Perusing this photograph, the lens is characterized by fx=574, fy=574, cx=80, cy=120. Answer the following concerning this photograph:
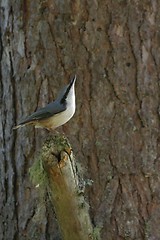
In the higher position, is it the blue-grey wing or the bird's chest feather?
the blue-grey wing

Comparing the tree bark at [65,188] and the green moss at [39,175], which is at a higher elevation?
the green moss at [39,175]

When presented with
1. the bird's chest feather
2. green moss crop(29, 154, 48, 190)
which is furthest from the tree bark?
the bird's chest feather

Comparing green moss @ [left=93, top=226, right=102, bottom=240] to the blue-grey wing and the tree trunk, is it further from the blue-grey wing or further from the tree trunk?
the blue-grey wing

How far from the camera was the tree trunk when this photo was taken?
8.24 feet

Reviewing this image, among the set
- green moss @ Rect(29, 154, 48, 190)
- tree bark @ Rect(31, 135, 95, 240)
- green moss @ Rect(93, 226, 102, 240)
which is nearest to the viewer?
tree bark @ Rect(31, 135, 95, 240)

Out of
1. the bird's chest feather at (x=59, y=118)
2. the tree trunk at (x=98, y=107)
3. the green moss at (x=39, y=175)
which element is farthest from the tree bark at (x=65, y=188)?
the tree trunk at (x=98, y=107)

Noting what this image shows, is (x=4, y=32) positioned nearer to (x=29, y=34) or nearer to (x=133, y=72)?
(x=29, y=34)

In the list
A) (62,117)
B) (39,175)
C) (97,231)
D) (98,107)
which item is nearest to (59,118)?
(62,117)

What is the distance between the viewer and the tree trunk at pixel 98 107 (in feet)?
8.24

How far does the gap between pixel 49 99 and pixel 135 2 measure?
1.93 ft

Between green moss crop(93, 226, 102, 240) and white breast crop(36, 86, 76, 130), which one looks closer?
white breast crop(36, 86, 76, 130)

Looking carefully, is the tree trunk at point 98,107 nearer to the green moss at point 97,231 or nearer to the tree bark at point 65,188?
the green moss at point 97,231

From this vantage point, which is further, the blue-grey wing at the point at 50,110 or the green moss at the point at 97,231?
the green moss at the point at 97,231

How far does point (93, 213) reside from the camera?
2512 millimetres
